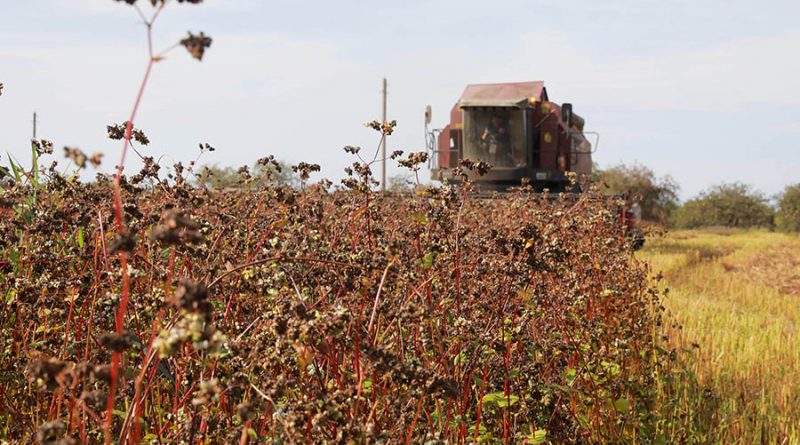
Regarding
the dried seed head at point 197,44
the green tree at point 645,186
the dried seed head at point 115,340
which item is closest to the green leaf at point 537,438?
the dried seed head at point 115,340

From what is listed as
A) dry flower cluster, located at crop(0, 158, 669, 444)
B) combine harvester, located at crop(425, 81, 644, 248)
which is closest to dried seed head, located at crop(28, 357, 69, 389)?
dry flower cluster, located at crop(0, 158, 669, 444)

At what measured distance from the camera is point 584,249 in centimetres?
618

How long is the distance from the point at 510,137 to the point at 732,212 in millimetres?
34735

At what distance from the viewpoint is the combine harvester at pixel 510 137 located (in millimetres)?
17203

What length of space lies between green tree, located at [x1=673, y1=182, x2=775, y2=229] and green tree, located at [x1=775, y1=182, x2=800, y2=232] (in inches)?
166

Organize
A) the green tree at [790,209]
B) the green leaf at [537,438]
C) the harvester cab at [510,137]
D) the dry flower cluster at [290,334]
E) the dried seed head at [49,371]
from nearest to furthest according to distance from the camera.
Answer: the dried seed head at [49,371] → the dry flower cluster at [290,334] → the green leaf at [537,438] → the harvester cab at [510,137] → the green tree at [790,209]

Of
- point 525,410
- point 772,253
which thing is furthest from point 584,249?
point 772,253

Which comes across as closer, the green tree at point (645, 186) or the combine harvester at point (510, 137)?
the combine harvester at point (510, 137)

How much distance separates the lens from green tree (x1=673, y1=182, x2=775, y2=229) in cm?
4681

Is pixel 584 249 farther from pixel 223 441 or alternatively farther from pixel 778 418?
pixel 223 441

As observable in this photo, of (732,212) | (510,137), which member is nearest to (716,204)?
(732,212)

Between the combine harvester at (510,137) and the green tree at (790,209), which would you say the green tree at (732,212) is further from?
the combine harvester at (510,137)

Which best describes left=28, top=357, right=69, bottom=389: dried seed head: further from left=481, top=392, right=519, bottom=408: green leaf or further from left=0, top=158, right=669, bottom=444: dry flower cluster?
left=481, top=392, right=519, bottom=408: green leaf

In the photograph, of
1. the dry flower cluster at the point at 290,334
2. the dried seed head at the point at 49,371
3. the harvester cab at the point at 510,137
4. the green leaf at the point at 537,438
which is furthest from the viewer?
the harvester cab at the point at 510,137
